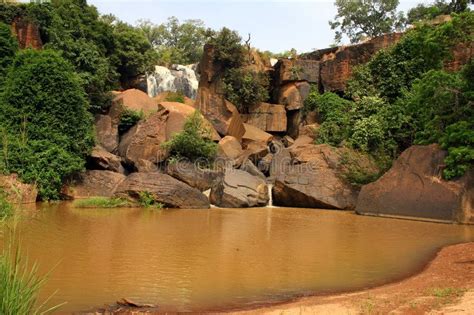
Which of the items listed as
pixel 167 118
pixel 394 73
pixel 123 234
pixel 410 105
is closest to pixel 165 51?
pixel 167 118

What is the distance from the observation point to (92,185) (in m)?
18.8

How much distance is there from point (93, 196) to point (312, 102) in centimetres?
1398

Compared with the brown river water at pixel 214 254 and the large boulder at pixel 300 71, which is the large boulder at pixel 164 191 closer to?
the brown river water at pixel 214 254

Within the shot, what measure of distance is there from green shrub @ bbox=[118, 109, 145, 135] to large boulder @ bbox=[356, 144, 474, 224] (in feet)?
38.7

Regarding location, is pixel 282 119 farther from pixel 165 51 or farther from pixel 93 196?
pixel 165 51

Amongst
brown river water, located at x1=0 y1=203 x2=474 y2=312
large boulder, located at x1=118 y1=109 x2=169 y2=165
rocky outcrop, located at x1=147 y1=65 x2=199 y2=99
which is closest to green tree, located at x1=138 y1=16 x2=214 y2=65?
rocky outcrop, located at x1=147 y1=65 x2=199 y2=99

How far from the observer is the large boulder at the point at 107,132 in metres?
22.5

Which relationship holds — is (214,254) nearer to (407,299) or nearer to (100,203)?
(407,299)

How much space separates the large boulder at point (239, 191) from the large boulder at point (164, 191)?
0.78 metres

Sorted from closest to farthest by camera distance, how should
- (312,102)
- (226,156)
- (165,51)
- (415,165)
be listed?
(415,165), (226,156), (312,102), (165,51)

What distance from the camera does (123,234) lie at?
11.2 m

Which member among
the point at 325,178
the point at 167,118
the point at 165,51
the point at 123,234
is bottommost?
the point at 123,234

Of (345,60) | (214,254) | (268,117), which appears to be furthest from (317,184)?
(345,60)

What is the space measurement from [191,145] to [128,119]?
431cm
